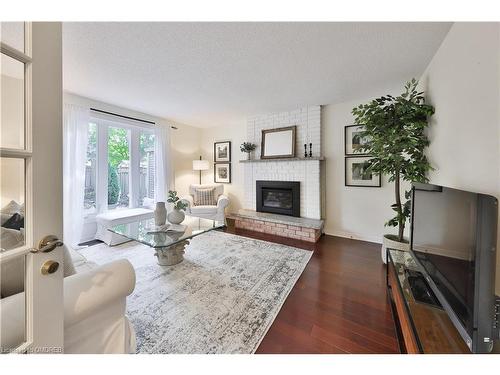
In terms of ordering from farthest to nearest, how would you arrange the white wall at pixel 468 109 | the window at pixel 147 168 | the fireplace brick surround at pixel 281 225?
the window at pixel 147 168
the fireplace brick surround at pixel 281 225
the white wall at pixel 468 109

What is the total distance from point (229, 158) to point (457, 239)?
417 centimetres

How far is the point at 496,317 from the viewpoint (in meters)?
0.75

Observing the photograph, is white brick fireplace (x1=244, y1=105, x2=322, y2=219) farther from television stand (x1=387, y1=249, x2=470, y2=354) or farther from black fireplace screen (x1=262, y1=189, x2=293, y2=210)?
television stand (x1=387, y1=249, x2=470, y2=354)

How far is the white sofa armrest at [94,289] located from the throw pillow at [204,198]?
3.12m

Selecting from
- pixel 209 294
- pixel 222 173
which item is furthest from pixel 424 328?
pixel 222 173

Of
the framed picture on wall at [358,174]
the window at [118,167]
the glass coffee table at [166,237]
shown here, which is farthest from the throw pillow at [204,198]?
the framed picture on wall at [358,174]

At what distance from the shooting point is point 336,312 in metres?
1.58

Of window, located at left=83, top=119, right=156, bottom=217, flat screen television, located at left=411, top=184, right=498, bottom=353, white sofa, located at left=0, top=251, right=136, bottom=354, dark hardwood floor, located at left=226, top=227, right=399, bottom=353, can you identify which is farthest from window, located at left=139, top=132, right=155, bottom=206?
flat screen television, located at left=411, top=184, right=498, bottom=353

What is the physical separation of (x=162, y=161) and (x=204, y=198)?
118cm

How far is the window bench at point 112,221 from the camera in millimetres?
2969

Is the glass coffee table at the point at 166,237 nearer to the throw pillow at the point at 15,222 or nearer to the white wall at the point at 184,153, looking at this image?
the throw pillow at the point at 15,222

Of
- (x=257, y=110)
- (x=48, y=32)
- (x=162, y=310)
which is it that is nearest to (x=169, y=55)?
(x=48, y=32)

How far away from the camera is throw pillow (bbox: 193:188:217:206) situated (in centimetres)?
418

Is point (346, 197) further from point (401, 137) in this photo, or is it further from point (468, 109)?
point (468, 109)
